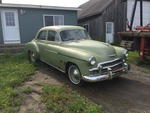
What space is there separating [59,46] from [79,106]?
2.41m

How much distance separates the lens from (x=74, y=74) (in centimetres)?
461

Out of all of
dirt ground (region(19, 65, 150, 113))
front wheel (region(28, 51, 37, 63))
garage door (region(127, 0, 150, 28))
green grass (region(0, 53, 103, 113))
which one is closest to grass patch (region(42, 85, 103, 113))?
green grass (region(0, 53, 103, 113))

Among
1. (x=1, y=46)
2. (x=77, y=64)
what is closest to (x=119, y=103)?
(x=77, y=64)

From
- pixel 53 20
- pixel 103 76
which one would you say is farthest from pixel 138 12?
pixel 103 76

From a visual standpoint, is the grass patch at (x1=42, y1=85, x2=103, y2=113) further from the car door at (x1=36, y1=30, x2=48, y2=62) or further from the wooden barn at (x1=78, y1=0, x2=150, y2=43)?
the wooden barn at (x1=78, y1=0, x2=150, y2=43)

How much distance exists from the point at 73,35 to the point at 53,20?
7138 mm

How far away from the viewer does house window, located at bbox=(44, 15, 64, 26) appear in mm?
11984

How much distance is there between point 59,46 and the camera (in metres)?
5.20

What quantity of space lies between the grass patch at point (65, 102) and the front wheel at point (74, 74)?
0.40 meters

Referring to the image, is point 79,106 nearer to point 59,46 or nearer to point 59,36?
point 59,46

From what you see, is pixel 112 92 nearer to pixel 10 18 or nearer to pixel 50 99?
pixel 50 99

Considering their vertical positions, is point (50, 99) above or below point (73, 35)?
below

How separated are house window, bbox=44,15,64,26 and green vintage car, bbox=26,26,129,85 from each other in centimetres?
606

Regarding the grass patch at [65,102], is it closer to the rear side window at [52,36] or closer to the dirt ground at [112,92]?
the dirt ground at [112,92]
